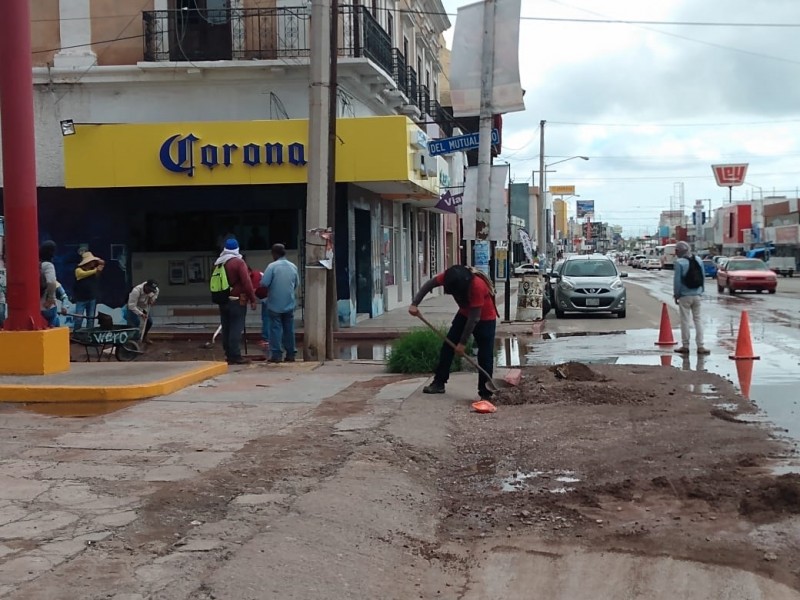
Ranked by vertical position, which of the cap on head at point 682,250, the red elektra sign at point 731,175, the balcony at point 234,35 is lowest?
the cap on head at point 682,250

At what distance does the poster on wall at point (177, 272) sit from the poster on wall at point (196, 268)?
4.7 inches

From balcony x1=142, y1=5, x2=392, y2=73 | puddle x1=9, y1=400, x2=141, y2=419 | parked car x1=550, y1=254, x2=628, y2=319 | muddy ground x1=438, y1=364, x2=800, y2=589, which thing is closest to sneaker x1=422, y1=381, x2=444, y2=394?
muddy ground x1=438, y1=364, x2=800, y2=589

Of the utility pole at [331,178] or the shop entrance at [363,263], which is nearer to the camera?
the utility pole at [331,178]

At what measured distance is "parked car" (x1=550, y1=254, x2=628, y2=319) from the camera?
22.2 m

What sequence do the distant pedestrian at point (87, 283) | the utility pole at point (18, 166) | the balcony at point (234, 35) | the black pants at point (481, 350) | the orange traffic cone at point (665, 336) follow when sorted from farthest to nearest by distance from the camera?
the balcony at point (234, 35)
the orange traffic cone at point (665, 336)
the distant pedestrian at point (87, 283)
the utility pole at point (18, 166)
the black pants at point (481, 350)

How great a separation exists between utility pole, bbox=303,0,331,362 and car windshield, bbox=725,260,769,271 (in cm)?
2802

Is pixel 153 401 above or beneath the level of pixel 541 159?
beneath

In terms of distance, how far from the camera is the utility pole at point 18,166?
10.0m

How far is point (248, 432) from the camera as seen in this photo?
778 cm

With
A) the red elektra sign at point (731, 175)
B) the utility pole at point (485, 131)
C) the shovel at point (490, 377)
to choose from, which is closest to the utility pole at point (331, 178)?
the utility pole at point (485, 131)

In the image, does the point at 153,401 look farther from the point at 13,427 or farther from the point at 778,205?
the point at 778,205

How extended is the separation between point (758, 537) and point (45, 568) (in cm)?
394

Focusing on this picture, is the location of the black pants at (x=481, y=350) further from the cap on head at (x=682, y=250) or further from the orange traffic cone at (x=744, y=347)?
the cap on head at (x=682, y=250)

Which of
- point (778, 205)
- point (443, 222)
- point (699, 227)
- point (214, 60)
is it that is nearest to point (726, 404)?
point (214, 60)
